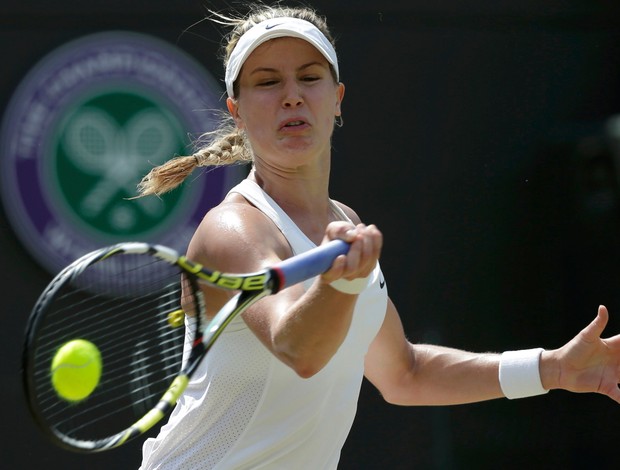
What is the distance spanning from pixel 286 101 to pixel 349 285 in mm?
563

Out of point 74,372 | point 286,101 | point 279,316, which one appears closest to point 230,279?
point 279,316

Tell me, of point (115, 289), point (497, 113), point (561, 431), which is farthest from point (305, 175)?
point (561, 431)

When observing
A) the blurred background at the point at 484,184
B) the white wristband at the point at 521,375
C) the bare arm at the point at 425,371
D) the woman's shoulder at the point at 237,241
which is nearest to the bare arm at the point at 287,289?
the woman's shoulder at the point at 237,241

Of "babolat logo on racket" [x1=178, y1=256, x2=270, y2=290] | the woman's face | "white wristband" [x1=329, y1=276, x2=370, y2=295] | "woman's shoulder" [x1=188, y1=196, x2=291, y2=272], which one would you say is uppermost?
the woman's face

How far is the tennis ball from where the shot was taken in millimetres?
2008

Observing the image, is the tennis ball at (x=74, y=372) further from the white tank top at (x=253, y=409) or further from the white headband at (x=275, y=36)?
the white headband at (x=275, y=36)

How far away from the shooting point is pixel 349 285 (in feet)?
6.12

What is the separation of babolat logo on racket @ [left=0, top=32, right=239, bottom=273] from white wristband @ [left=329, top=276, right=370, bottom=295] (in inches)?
65.5

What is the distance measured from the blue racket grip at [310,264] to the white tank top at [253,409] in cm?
32

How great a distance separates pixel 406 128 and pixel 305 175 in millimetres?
1319

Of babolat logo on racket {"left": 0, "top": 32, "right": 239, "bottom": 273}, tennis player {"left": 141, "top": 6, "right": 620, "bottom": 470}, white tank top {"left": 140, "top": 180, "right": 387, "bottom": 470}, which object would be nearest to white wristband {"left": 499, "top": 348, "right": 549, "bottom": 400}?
tennis player {"left": 141, "top": 6, "right": 620, "bottom": 470}

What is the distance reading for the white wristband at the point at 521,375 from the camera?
8.50 ft

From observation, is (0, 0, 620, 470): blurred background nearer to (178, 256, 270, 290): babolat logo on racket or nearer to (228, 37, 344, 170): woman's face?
(228, 37, 344, 170): woman's face

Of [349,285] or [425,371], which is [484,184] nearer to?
[425,371]
